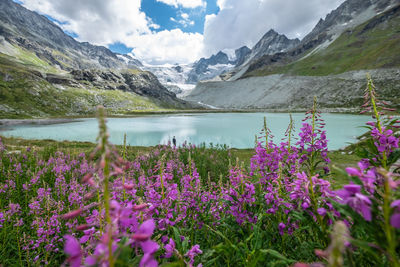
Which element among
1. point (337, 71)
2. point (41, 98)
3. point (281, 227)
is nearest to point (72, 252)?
point (281, 227)

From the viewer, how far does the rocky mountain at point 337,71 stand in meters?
77.5

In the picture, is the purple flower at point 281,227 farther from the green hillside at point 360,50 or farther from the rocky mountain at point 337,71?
the green hillside at point 360,50

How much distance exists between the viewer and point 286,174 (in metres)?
3.62

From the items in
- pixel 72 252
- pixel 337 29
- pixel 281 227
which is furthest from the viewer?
pixel 337 29

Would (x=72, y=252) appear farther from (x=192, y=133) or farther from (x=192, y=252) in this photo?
(x=192, y=133)

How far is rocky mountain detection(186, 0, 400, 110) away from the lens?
254 ft

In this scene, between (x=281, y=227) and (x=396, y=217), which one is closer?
(x=396, y=217)

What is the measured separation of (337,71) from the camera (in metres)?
101

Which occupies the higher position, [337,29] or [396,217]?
[337,29]

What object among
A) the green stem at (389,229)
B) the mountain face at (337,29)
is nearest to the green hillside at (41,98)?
the green stem at (389,229)

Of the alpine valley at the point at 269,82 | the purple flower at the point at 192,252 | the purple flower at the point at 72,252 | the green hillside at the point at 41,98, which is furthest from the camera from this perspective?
the alpine valley at the point at 269,82

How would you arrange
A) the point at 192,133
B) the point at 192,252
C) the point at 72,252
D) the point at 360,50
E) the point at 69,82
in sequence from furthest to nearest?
1. the point at 69,82
2. the point at 360,50
3. the point at 192,133
4. the point at 192,252
5. the point at 72,252

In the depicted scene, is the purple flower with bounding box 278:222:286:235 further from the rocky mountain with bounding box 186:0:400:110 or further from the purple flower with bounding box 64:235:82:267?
the rocky mountain with bounding box 186:0:400:110

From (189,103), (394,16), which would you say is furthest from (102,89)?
(394,16)
